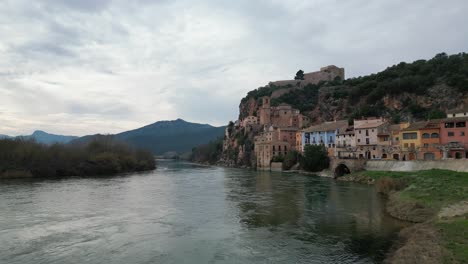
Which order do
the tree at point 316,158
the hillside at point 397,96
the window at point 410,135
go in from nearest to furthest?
1. the window at point 410,135
2. the tree at point 316,158
3. the hillside at point 397,96

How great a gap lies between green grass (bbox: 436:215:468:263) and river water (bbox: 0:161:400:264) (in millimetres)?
2579

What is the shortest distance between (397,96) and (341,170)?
3306 centimetres

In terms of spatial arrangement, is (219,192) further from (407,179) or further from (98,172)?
(98,172)

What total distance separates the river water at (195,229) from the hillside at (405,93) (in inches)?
1853

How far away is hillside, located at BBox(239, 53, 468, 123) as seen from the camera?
245 feet

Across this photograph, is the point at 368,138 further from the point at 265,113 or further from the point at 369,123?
the point at 265,113

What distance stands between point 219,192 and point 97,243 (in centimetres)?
2323

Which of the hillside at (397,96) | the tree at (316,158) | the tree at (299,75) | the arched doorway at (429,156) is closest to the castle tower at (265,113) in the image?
the hillside at (397,96)

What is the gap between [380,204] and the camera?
29.6 m

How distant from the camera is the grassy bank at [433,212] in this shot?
14617 mm

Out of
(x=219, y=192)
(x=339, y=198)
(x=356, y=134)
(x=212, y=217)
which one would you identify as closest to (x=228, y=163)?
(x=356, y=134)

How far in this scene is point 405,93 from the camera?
Result: 269 ft

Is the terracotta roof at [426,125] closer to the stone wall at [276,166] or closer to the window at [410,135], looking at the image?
the window at [410,135]

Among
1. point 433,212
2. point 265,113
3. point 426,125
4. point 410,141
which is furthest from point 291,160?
point 433,212
